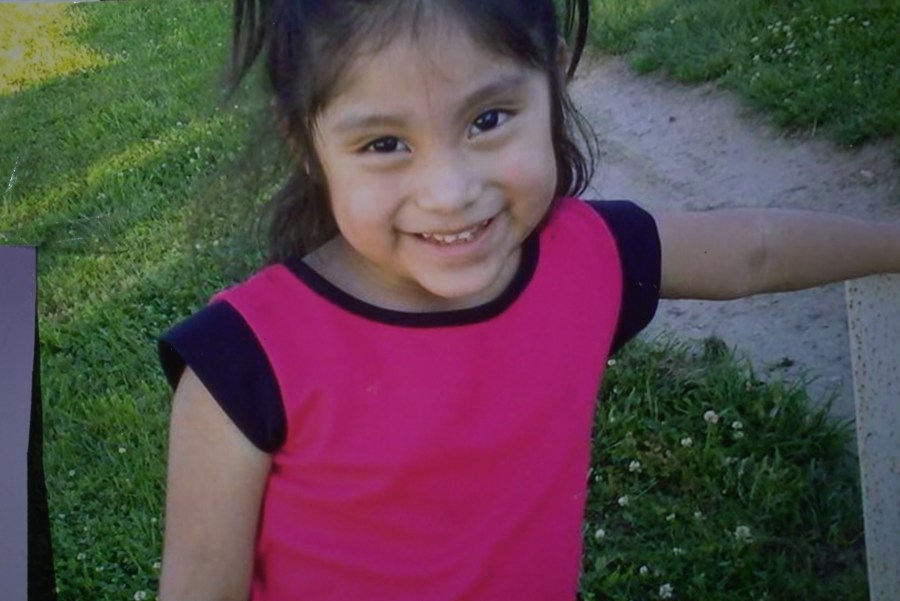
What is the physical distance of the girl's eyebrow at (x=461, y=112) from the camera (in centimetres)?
146

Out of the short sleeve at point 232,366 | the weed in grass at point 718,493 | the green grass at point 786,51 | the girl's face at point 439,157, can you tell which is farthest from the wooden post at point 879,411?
the green grass at point 786,51

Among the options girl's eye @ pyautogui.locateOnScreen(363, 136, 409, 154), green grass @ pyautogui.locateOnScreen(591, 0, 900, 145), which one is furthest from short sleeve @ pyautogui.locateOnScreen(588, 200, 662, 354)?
green grass @ pyautogui.locateOnScreen(591, 0, 900, 145)

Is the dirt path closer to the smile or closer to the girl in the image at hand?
the girl

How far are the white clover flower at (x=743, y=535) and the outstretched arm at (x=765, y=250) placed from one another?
0.78 metres

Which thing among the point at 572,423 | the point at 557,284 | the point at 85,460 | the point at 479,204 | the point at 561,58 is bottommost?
the point at 85,460

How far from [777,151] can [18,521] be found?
2.67m

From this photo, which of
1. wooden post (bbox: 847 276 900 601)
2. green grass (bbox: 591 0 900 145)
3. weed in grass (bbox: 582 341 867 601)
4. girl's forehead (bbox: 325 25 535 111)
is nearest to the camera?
→ girl's forehead (bbox: 325 25 535 111)

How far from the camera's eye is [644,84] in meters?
4.61

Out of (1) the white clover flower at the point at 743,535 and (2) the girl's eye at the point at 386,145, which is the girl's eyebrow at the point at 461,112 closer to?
(2) the girl's eye at the point at 386,145

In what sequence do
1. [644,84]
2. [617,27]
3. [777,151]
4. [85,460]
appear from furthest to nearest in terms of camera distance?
[617,27], [644,84], [777,151], [85,460]

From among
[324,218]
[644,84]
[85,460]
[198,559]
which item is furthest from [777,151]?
[198,559]

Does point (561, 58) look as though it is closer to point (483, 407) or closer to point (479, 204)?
point (479, 204)

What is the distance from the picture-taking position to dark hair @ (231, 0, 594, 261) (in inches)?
57.5

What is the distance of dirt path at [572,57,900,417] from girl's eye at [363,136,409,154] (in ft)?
5.60
